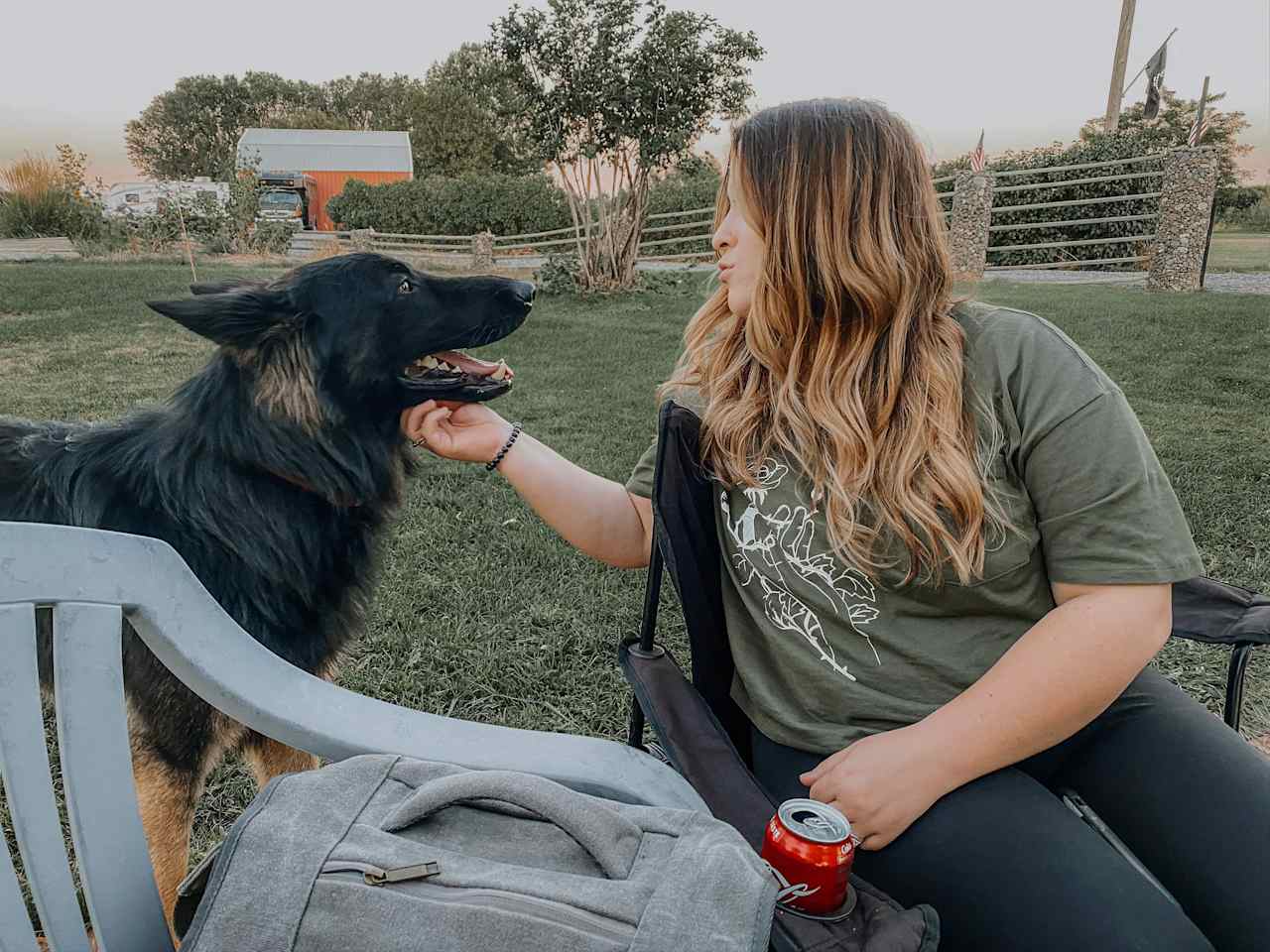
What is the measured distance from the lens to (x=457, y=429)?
1716 millimetres

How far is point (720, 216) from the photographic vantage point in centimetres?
151

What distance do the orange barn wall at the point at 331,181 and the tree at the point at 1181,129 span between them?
1692 cm

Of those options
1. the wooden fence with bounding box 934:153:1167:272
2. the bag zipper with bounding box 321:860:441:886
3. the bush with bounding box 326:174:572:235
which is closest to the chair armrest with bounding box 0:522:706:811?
the bag zipper with bounding box 321:860:441:886

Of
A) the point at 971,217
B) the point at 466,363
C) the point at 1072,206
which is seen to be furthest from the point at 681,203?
the point at 466,363

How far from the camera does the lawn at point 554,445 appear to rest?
2.65 m

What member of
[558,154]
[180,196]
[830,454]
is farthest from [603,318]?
[830,454]

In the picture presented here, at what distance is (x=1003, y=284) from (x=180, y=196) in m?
12.9

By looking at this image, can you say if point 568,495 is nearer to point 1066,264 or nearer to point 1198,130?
point 1198,130

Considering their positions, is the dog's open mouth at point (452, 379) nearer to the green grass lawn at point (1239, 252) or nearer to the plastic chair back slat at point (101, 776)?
the plastic chair back slat at point (101, 776)

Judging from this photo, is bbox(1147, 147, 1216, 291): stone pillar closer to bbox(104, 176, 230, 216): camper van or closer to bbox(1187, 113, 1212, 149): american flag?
bbox(1187, 113, 1212, 149): american flag

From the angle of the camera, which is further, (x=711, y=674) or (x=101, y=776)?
(x=711, y=674)

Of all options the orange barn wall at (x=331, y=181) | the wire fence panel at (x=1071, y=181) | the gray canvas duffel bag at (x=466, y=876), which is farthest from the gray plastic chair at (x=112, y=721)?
the orange barn wall at (x=331, y=181)

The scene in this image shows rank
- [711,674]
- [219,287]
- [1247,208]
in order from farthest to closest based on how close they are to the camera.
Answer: [1247,208]
[219,287]
[711,674]

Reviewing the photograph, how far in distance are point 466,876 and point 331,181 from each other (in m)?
27.9
